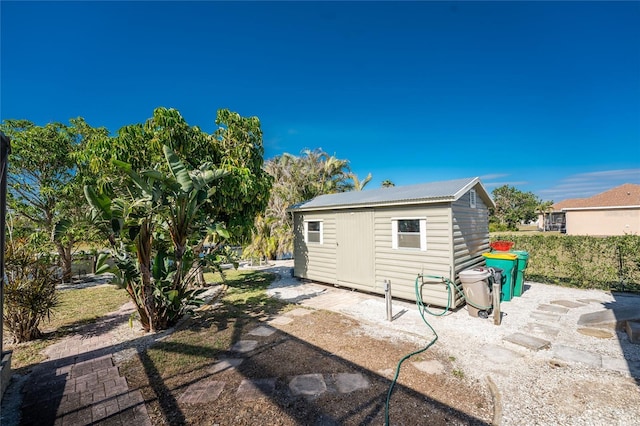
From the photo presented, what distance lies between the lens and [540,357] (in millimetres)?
3865

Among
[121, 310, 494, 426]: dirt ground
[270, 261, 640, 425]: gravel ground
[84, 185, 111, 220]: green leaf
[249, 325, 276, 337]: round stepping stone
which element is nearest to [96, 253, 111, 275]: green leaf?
[84, 185, 111, 220]: green leaf

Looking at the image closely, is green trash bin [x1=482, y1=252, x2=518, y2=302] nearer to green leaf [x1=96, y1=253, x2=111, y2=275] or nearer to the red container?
the red container

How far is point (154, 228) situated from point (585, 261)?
1148cm

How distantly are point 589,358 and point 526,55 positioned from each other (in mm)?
12949

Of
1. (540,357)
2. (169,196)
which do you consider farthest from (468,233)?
(169,196)

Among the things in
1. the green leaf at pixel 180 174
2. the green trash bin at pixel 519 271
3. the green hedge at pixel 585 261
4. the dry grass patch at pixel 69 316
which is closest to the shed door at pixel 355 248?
the green trash bin at pixel 519 271

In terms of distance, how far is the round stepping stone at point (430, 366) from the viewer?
11.4 feet

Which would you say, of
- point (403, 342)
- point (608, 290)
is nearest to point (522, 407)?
point (403, 342)

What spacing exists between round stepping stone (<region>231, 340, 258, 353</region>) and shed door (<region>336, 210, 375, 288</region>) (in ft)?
13.2

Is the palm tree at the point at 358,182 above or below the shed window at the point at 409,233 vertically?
above

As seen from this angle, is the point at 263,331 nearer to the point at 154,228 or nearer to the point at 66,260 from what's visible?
the point at 154,228

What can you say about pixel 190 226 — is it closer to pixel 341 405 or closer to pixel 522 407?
pixel 341 405

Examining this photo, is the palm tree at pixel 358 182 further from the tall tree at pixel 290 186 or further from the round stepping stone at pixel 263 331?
the round stepping stone at pixel 263 331

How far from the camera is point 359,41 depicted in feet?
39.3
